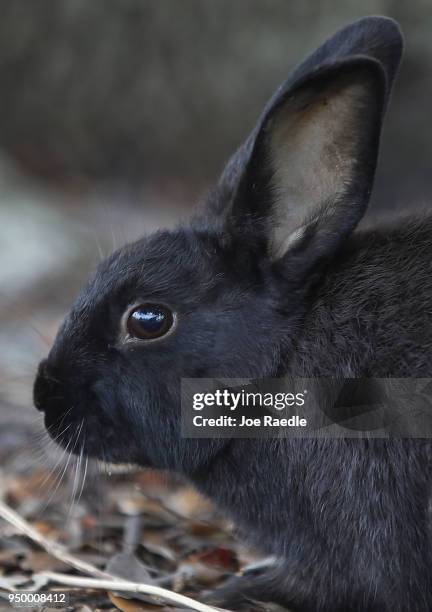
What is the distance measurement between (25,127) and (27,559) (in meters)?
6.55

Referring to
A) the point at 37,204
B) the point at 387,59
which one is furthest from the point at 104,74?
the point at 387,59

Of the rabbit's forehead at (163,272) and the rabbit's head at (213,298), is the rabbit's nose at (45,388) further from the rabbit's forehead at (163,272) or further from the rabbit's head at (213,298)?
the rabbit's forehead at (163,272)

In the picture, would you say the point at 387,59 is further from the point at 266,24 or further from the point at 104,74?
the point at 104,74

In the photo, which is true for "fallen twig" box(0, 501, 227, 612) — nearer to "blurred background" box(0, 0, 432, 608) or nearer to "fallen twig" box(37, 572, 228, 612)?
"fallen twig" box(37, 572, 228, 612)

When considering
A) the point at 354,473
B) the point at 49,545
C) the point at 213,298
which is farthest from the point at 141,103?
the point at 354,473

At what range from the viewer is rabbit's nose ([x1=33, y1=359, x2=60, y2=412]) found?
9.91 feet

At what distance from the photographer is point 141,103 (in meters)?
8.95

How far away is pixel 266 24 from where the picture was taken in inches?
320

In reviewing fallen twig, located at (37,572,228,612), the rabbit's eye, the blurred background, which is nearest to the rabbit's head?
the rabbit's eye

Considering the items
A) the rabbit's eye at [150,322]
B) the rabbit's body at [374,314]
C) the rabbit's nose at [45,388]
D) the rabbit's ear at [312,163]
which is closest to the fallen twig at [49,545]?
the rabbit's nose at [45,388]

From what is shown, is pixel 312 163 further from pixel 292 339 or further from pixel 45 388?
pixel 45 388

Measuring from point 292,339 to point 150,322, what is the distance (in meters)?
0.43

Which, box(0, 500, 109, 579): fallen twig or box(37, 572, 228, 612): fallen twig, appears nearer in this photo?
box(37, 572, 228, 612): fallen twig

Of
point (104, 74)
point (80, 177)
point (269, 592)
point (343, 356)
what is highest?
point (104, 74)
